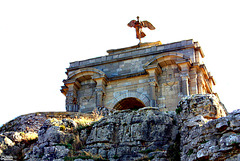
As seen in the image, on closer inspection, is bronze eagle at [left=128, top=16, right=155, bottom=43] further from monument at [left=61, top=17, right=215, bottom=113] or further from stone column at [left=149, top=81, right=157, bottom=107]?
stone column at [left=149, top=81, right=157, bottom=107]

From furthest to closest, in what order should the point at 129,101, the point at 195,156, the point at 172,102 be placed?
the point at 129,101
the point at 172,102
the point at 195,156

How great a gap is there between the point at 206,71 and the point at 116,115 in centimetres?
1708

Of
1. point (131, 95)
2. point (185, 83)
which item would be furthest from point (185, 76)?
point (131, 95)

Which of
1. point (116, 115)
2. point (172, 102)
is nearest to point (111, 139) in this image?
point (116, 115)

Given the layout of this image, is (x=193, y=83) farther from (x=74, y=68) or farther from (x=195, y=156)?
(x=195, y=156)

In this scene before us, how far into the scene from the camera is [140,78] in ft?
129

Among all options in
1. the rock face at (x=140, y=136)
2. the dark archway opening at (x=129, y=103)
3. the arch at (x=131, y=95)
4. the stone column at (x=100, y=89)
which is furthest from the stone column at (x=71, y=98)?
the rock face at (x=140, y=136)

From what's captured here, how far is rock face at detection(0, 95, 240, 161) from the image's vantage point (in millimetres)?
18844

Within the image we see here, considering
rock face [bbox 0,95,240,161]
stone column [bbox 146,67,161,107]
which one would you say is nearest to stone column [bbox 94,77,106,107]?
stone column [bbox 146,67,161,107]

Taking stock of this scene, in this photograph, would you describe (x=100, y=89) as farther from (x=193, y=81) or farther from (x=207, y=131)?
(x=207, y=131)

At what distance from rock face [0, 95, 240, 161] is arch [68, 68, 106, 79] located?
1500cm

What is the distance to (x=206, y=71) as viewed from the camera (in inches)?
1565

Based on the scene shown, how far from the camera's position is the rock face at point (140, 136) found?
61.8 feet

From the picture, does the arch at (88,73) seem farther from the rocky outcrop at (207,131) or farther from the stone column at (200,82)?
the rocky outcrop at (207,131)
